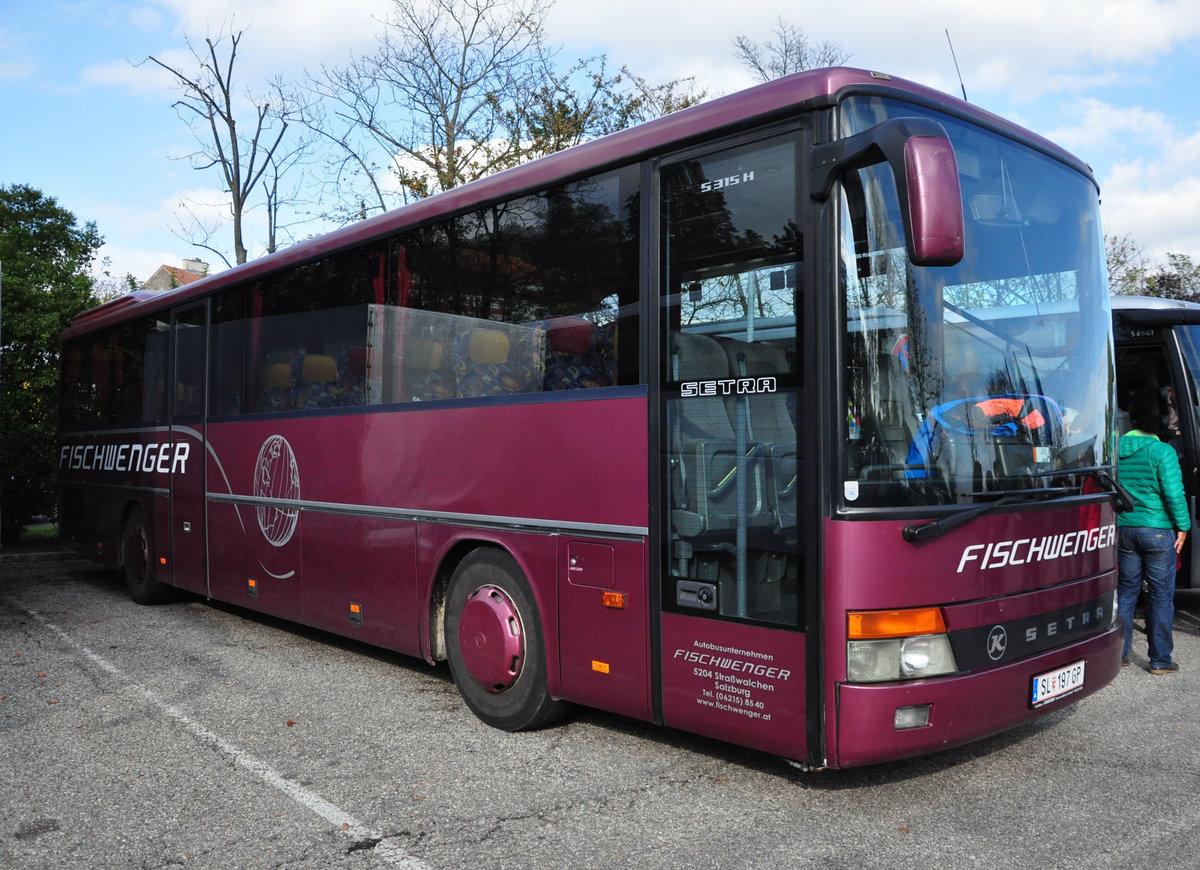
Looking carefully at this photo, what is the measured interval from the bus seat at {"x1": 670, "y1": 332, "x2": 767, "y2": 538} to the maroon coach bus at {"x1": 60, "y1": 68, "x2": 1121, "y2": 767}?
0.01 m

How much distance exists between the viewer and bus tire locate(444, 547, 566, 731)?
553cm

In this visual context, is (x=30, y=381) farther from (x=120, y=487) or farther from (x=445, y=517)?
(x=445, y=517)

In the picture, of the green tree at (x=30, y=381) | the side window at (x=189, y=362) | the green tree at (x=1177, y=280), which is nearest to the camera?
the side window at (x=189, y=362)

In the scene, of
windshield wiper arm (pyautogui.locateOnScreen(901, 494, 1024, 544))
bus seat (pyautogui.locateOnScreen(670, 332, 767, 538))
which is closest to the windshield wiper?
windshield wiper arm (pyautogui.locateOnScreen(901, 494, 1024, 544))

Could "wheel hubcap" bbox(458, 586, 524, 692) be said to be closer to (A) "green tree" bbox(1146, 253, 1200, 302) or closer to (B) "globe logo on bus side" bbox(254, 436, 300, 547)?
(B) "globe logo on bus side" bbox(254, 436, 300, 547)

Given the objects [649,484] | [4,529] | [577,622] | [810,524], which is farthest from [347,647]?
[4,529]

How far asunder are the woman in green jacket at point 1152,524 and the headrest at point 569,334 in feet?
13.0

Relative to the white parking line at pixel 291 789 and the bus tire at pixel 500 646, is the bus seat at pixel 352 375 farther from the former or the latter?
the white parking line at pixel 291 789

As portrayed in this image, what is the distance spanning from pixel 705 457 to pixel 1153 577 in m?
4.17

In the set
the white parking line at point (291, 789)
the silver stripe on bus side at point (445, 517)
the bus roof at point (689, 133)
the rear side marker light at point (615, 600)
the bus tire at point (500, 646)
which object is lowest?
the white parking line at point (291, 789)

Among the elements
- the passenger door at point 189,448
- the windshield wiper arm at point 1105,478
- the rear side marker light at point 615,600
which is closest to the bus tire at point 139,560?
the passenger door at point 189,448

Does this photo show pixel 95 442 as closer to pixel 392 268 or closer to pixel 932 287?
pixel 392 268

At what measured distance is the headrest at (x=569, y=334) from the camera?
5.23 metres

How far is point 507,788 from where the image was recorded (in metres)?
4.75
